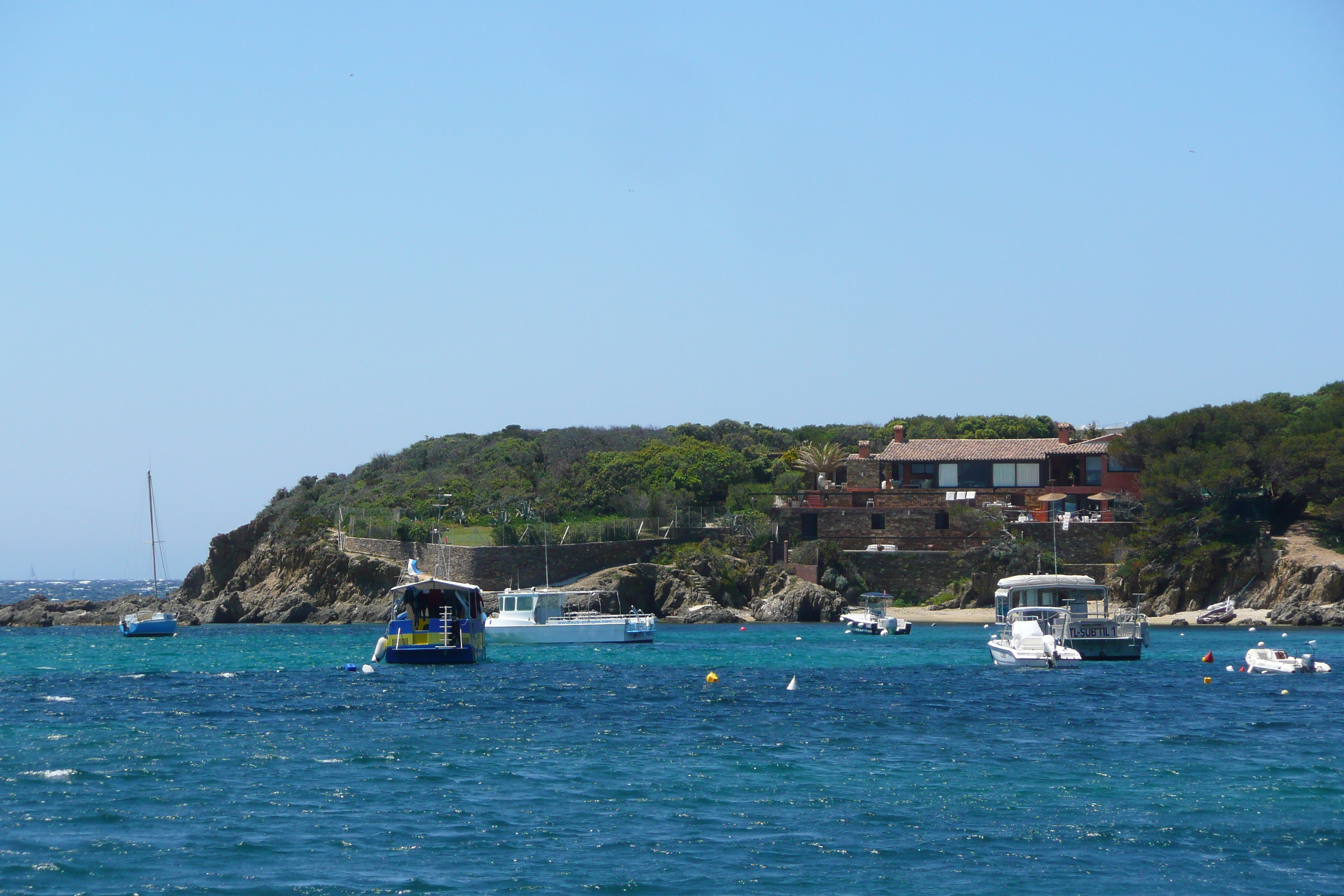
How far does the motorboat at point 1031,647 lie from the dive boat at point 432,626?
18759mm

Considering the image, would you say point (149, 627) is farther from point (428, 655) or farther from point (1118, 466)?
point (1118, 466)

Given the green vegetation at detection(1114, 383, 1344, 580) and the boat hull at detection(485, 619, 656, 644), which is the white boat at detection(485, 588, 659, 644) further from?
the green vegetation at detection(1114, 383, 1344, 580)

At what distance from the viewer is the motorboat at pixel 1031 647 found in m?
45.3

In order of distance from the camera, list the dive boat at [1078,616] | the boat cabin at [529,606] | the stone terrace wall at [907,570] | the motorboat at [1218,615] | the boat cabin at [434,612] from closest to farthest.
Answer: the boat cabin at [434,612] < the dive boat at [1078,616] < the boat cabin at [529,606] < the motorboat at [1218,615] < the stone terrace wall at [907,570]

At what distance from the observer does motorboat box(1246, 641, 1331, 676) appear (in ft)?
136

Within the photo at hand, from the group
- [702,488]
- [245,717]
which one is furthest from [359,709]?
[702,488]

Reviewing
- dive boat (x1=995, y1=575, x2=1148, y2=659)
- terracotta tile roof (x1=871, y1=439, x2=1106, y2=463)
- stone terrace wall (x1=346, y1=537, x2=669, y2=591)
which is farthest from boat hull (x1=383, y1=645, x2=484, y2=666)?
terracotta tile roof (x1=871, y1=439, x2=1106, y2=463)

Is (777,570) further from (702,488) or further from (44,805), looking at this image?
(44,805)

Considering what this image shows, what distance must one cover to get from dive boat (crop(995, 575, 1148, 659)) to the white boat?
16.2 metres

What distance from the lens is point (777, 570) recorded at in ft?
261

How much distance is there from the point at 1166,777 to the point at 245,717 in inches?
809

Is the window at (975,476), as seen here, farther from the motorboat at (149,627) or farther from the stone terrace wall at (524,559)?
the motorboat at (149,627)

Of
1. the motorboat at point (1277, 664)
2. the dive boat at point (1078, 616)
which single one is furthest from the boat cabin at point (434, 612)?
the motorboat at point (1277, 664)

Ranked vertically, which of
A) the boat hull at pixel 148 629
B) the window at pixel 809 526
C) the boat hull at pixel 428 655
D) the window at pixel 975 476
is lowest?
the boat hull at pixel 148 629
